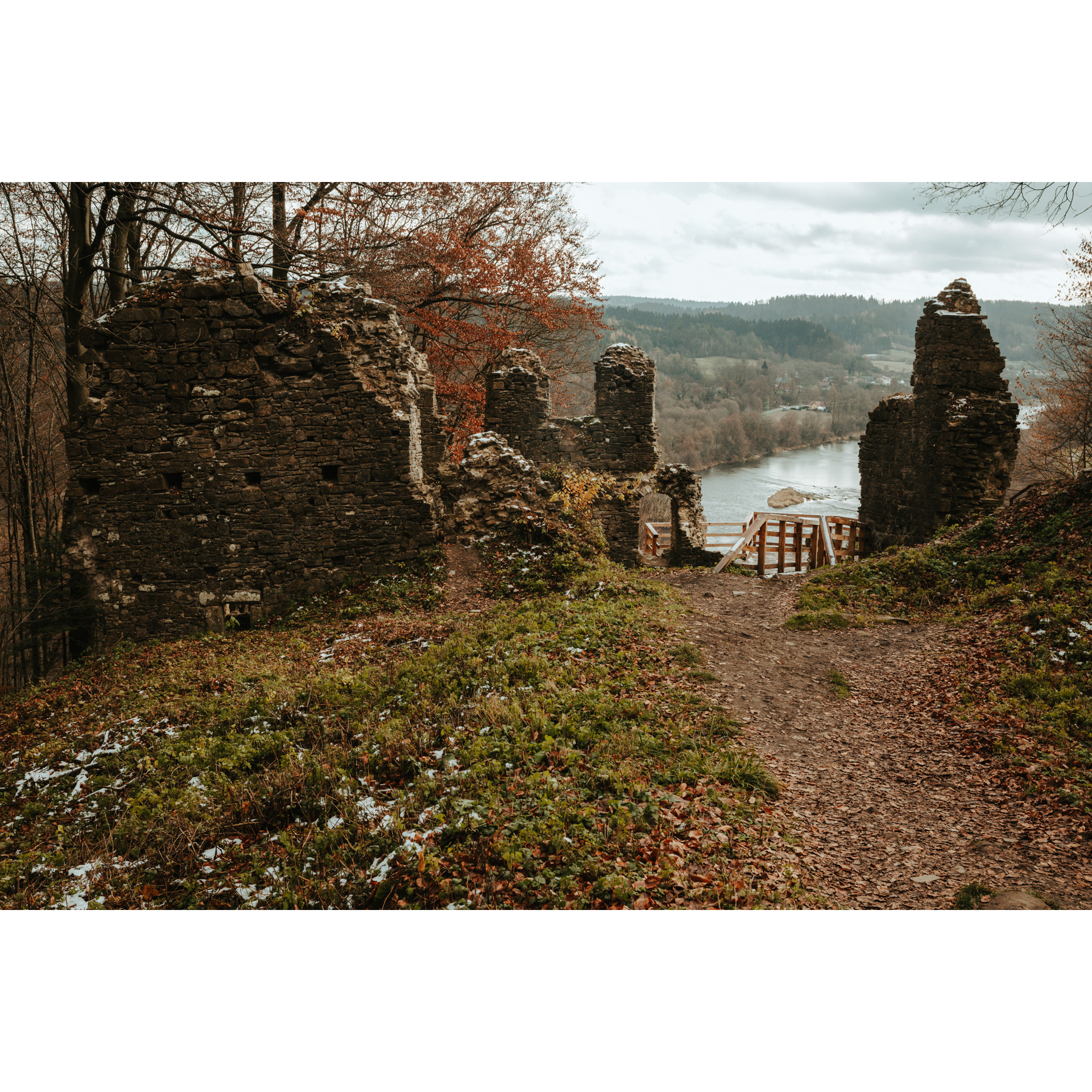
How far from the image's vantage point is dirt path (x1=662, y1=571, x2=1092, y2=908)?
13.5 feet

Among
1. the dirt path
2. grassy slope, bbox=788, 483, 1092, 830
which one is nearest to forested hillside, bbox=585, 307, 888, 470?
grassy slope, bbox=788, 483, 1092, 830

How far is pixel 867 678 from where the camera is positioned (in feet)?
24.9

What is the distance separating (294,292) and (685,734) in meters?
8.09

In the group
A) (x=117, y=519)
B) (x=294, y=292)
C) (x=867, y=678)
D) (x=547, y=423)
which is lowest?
(x=867, y=678)

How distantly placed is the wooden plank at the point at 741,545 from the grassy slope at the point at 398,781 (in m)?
8.27

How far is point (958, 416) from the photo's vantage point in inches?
520

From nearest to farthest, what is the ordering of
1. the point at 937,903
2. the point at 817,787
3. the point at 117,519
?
1. the point at 937,903
2. the point at 817,787
3. the point at 117,519

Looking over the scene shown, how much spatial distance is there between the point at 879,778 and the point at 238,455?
28.8 feet

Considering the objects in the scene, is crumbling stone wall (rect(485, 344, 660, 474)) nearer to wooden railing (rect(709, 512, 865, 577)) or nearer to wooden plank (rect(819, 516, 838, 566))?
wooden railing (rect(709, 512, 865, 577))

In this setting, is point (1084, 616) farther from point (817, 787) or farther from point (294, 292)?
point (294, 292)

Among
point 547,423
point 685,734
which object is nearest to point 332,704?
point 685,734

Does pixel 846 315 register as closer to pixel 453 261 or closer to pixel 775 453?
pixel 775 453

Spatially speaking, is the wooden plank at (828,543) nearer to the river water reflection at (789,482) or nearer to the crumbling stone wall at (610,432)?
the crumbling stone wall at (610,432)

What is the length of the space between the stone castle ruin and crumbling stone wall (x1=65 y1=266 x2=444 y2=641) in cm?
2
